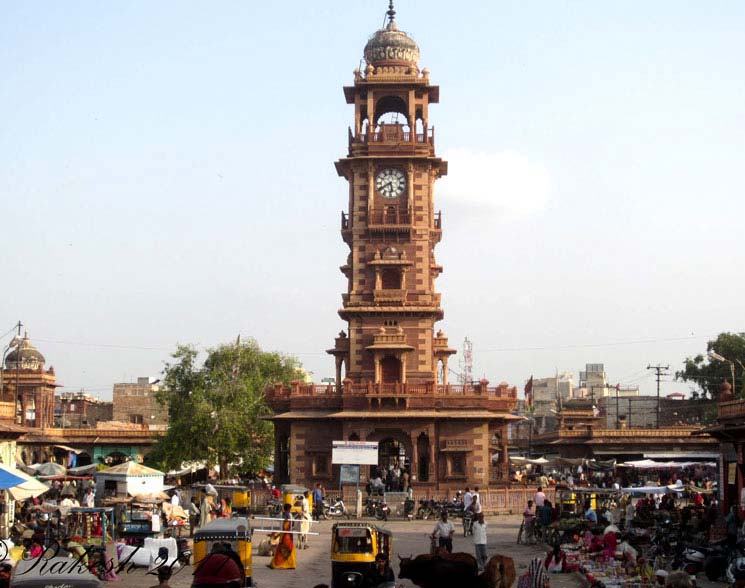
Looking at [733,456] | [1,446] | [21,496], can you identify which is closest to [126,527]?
[21,496]

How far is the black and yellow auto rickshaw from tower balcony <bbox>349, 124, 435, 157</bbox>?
38.2m

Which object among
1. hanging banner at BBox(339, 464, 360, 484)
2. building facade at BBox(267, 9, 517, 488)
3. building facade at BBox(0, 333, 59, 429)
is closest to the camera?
hanging banner at BBox(339, 464, 360, 484)

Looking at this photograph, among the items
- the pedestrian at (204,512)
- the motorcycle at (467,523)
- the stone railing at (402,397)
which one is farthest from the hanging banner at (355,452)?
the pedestrian at (204,512)

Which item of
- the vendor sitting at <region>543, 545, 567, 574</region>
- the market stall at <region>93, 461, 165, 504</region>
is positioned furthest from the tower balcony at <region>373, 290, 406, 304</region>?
the vendor sitting at <region>543, 545, 567, 574</region>

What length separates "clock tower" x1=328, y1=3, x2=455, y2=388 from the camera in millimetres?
59250

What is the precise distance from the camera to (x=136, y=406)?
12106 cm

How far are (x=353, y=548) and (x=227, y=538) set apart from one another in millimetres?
2739

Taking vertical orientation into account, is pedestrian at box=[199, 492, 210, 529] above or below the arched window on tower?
below

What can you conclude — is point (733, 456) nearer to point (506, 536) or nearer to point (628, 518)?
point (628, 518)

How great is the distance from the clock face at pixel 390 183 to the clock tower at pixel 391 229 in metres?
0.05

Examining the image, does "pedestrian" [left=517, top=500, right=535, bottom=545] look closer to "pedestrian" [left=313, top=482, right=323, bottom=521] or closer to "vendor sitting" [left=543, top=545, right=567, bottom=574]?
"vendor sitting" [left=543, top=545, right=567, bottom=574]

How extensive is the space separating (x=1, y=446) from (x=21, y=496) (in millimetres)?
12099

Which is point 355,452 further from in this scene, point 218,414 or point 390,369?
point 218,414

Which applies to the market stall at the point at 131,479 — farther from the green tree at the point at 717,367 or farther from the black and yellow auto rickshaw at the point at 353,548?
the green tree at the point at 717,367
